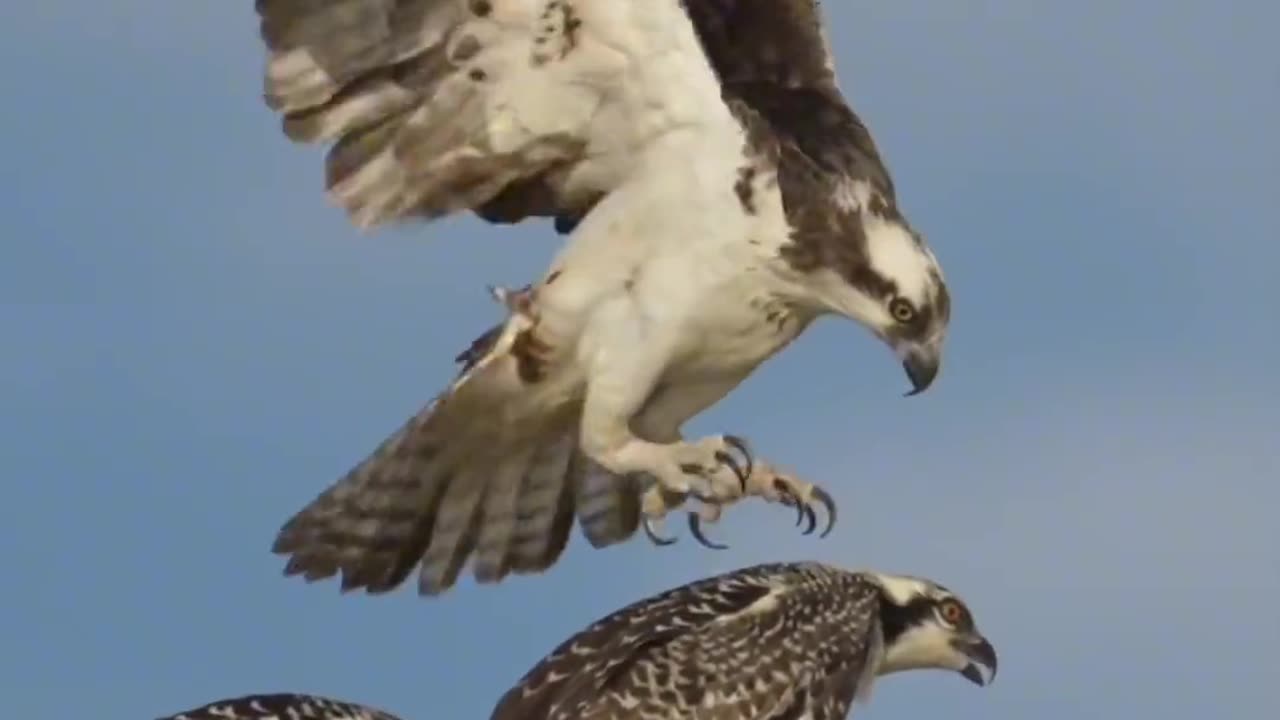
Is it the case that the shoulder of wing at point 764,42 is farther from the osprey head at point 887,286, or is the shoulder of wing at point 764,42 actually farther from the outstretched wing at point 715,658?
the outstretched wing at point 715,658

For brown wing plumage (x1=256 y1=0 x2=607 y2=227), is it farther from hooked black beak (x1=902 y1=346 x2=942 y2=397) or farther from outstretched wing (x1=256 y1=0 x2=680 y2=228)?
hooked black beak (x1=902 y1=346 x2=942 y2=397)

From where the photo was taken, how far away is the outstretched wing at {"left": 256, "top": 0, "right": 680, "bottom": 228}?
1085 cm

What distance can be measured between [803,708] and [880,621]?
90 cm

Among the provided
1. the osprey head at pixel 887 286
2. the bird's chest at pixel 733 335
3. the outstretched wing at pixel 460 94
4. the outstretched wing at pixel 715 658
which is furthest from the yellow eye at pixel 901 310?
the outstretched wing at pixel 715 658

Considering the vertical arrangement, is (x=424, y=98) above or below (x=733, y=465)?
above

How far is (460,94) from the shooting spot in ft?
36.3

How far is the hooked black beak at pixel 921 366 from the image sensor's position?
419 inches

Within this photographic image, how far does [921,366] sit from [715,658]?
106cm

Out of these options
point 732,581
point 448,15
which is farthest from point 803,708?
point 448,15

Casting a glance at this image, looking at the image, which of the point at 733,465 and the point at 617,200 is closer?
the point at 733,465

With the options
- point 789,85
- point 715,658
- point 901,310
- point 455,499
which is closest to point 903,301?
point 901,310

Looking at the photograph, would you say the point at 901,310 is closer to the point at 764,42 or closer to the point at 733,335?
the point at 733,335

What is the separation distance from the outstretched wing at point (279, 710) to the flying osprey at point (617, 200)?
1.06 m

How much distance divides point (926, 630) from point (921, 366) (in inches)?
68.0
